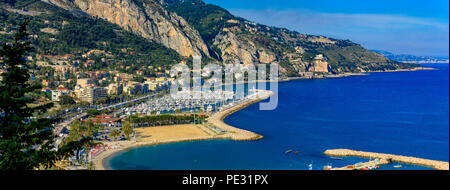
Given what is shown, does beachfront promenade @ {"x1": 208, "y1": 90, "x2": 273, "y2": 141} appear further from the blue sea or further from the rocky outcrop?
the rocky outcrop

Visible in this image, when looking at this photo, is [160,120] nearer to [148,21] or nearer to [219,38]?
[148,21]

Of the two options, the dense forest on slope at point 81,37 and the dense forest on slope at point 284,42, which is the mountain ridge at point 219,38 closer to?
the dense forest on slope at point 284,42

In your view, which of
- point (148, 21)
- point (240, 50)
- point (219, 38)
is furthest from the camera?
point (219, 38)

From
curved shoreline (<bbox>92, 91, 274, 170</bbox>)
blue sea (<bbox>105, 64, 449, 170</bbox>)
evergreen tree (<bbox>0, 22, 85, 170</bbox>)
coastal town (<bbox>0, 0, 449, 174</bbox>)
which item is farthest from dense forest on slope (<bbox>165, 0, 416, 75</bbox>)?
evergreen tree (<bbox>0, 22, 85, 170</bbox>)

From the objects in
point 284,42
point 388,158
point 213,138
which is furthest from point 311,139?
point 284,42

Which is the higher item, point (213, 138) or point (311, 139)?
point (213, 138)
